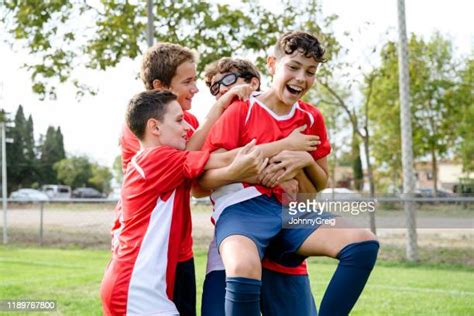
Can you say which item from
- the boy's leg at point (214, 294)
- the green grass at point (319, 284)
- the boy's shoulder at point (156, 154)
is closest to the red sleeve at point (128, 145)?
the boy's shoulder at point (156, 154)

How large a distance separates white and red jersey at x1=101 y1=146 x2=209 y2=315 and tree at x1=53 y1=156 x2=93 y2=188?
185ft

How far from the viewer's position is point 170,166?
314 cm

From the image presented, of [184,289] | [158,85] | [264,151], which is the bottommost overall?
[184,289]

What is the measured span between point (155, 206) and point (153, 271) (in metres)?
0.30

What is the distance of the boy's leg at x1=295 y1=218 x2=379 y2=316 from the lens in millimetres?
3035

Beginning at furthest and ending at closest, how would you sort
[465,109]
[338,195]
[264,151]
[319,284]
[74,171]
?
[74,171] → [465,109] → [338,195] → [319,284] → [264,151]

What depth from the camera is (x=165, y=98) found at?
3.28 meters

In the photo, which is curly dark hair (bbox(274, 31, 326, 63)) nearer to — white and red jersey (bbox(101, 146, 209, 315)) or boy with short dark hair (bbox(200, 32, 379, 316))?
boy with short dark hair (bbox(200, 32, 379, 316))

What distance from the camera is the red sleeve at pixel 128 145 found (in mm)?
3503

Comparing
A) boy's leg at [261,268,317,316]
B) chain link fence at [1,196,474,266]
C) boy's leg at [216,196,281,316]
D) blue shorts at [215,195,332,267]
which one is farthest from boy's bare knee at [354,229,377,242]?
chain link fence at [1,196,474,266]

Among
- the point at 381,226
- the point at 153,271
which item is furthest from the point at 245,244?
the point at 381,226

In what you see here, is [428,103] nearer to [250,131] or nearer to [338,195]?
[338,195]

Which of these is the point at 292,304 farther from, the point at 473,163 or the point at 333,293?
the point at 473,163

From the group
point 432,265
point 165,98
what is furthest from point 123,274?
point 432,265
